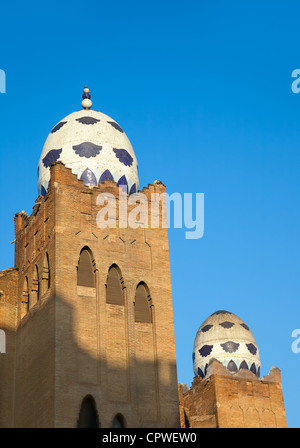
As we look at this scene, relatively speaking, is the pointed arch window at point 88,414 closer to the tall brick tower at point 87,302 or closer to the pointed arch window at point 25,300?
the tall brick tower at point 87,302

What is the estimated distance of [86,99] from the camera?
32312 millimetres

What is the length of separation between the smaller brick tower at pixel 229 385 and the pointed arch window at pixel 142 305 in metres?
6.62

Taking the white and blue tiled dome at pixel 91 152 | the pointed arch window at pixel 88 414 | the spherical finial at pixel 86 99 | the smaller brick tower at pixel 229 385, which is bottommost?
the pointed arch window at pixel 88 414

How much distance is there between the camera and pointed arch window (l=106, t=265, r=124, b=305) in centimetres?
2747

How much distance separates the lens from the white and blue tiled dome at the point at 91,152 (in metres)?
29.5

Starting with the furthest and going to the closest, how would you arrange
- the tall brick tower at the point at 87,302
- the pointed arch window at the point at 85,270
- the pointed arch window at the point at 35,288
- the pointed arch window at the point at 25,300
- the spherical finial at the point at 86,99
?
the spherical finial at the point at 86,99, the pointed arch window at the point at 25,300, the pointed arch window at the point at 35,288, the pointed arch window at the point at 85,270, the tall brick tower at the point at 87,302

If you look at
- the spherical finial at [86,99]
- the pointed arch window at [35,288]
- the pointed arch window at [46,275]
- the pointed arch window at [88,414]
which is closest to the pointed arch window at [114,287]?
the pointed arch window at [46,275]

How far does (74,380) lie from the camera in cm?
2519

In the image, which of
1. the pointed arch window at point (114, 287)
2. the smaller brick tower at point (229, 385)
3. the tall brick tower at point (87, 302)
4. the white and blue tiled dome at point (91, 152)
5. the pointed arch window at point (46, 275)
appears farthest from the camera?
the smaller brick tower at point (229, 385)
